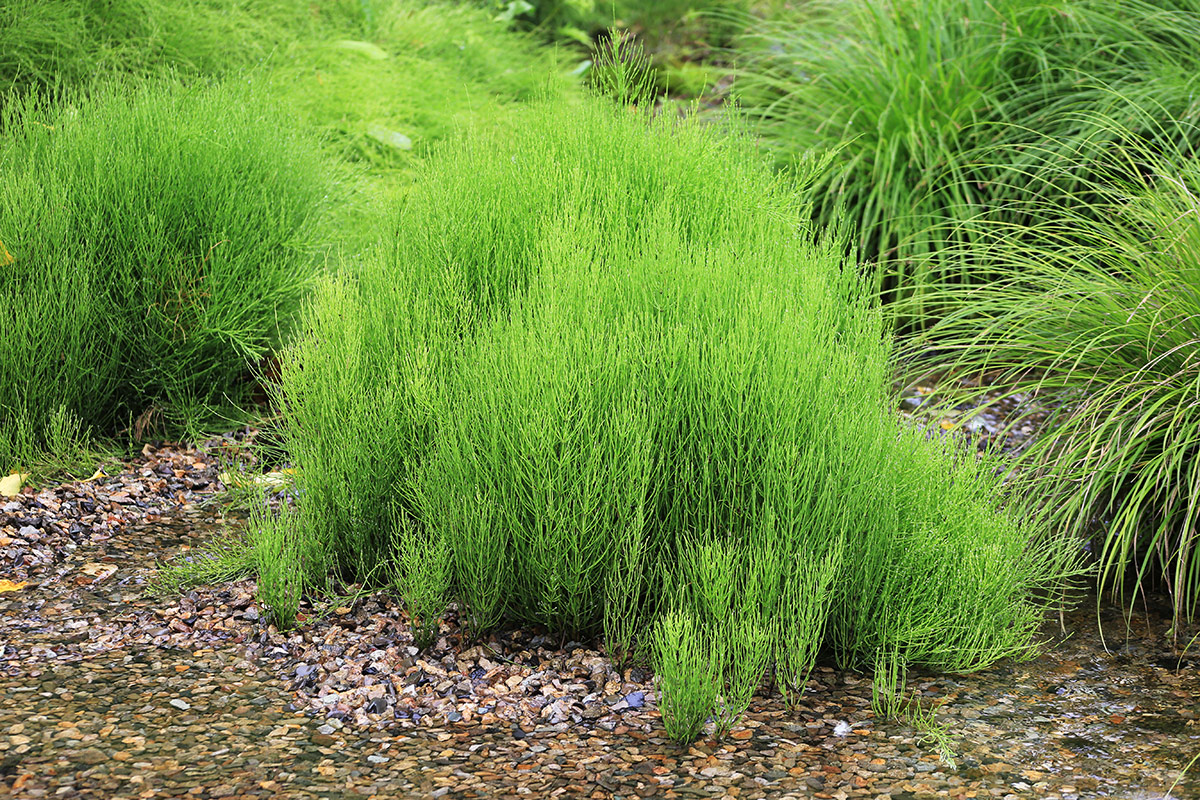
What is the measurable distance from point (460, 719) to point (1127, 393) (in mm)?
2370

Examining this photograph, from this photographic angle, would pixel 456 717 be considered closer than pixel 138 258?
Yes

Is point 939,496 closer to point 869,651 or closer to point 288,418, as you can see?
point 869,651

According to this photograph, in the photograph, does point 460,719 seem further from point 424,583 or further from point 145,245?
point 145,245

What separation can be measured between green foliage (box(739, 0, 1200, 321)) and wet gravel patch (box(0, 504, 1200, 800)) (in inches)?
104

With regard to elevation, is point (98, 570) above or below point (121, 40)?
below

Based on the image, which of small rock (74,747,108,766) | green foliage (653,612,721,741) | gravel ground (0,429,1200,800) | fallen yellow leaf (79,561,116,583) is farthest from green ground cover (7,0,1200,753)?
small rock (74,747,108,766)

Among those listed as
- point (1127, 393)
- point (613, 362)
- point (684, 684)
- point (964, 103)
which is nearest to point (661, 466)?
point (613, 362)

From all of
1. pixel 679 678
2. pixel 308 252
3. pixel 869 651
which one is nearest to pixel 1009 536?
pixel 869 651

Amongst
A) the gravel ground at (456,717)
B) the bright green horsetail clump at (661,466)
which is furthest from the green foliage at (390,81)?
the gravel ground at (456,717)

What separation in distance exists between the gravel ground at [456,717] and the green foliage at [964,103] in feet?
8.36

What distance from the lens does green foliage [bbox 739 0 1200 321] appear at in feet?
17.2

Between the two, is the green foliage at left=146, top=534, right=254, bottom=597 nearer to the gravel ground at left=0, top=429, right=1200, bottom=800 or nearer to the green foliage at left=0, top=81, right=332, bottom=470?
the gravel ground at left=0, top=429, right=1200, bottom=800

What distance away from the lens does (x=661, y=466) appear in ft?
9.57

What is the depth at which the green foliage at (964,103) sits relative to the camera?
207 inches
